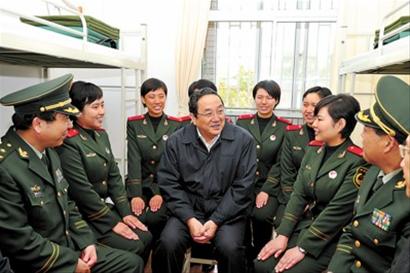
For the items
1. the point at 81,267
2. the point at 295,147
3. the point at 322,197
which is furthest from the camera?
the point at 295,147

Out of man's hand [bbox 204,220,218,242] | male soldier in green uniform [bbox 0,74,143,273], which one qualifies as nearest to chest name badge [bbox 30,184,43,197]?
male soldier in green uniform [bbox 0,74,143,273]

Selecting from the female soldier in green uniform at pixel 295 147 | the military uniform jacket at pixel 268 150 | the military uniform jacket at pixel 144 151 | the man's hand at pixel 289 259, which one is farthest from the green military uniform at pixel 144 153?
the man's hand at pixel 289 259

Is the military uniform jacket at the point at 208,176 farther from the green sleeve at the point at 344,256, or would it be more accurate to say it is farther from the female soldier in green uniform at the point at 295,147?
the green sleeve at the point at 344,256

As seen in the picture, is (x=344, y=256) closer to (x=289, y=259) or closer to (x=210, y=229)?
(x=289, y=259)

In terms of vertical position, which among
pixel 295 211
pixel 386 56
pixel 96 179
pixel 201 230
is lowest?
pixel 201 230

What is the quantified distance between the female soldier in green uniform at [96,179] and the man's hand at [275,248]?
71cm

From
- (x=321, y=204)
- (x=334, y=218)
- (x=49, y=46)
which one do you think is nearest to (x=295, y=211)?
(x=321, y=204)

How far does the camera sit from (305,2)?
3.80m

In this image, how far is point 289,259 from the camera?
1.76 meters

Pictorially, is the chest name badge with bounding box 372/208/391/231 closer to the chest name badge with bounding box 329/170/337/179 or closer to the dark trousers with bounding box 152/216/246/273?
the chest name badge with bounding box 329/170/337/179

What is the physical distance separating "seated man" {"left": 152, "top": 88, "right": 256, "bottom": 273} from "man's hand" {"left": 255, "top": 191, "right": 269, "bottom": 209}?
36 centimetres

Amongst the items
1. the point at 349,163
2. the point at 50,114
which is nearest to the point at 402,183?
the point at 349,163

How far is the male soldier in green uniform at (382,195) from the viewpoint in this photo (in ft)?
4.37

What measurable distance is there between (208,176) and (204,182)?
4 centimetres
